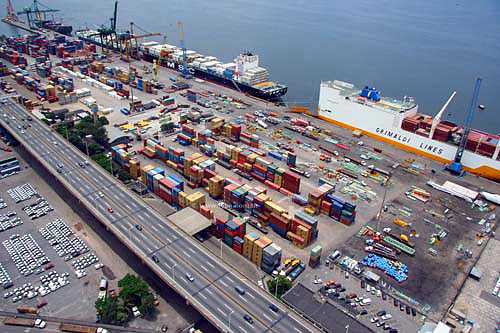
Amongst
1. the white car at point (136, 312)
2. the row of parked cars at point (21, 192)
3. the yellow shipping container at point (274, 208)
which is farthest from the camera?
the row of parked cars at point (21, 192)

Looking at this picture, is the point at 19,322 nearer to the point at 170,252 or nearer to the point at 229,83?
the point at 170,252

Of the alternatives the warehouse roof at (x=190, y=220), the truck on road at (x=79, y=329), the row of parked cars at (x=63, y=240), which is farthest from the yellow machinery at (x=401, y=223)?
the row of parked cars at (x=63, y=240)

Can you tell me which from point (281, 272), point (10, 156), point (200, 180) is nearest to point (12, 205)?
point (10, 156)

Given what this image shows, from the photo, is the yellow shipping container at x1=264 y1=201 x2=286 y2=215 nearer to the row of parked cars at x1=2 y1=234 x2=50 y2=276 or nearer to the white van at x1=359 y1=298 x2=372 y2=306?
the white van at x1=359 y1=298 x2=372 y2=306

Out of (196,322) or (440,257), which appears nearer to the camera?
(196,322)

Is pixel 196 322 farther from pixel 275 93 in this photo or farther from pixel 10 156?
pixel 275 93

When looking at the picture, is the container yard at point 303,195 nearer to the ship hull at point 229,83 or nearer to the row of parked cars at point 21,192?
the row of parked cars at point 21,192
